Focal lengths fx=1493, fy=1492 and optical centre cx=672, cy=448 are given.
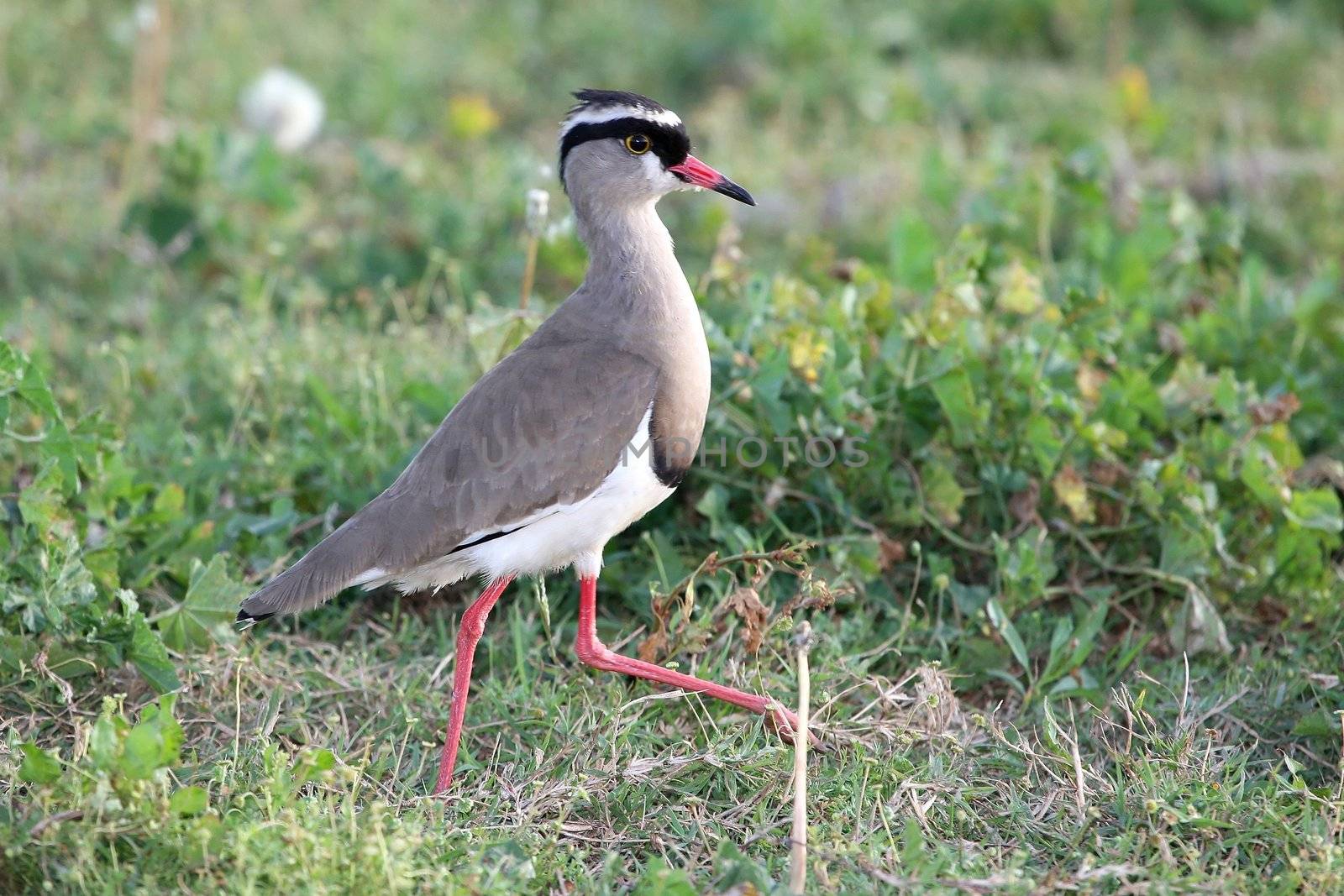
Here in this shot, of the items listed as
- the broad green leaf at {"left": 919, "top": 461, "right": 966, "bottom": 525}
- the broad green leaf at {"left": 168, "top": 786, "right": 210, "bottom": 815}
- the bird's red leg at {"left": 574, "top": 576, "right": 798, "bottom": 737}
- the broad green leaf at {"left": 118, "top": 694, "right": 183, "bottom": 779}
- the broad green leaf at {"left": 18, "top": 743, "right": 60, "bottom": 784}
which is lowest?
the bird's red leg at {"left": 574, "top": 576, "right": 798, "bottom": 737}

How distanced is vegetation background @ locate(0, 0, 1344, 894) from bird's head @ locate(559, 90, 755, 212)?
56 cm

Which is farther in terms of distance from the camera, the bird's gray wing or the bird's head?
the bird's head

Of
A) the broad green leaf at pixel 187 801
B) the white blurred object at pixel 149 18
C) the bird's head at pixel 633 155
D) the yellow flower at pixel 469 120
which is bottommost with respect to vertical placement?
the broad green leaf at pixel 187 801

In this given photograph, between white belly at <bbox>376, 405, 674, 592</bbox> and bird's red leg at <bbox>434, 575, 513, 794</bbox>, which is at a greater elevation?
white belly at <bbox>376, 405, 674, 592</bbox>

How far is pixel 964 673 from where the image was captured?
13.7 ft

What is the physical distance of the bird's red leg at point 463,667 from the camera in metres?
3.67

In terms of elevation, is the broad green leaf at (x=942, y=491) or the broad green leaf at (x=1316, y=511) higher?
the broad green leaf at (x=942, y=491)

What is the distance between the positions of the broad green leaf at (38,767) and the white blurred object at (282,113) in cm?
445

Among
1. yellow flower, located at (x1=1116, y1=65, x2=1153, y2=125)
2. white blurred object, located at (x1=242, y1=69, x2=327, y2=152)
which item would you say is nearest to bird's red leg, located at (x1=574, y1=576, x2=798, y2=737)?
white blurred object, located at (x1=242, y1=69, x2=327, y2=152)

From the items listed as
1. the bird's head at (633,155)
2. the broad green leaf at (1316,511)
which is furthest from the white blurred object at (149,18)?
the broad green leaf at (1316,511)

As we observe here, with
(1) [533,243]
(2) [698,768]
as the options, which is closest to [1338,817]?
(2) [698,768]

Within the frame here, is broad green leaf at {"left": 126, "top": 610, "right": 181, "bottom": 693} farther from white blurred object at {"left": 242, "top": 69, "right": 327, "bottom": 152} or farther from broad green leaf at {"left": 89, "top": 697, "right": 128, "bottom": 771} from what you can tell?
white blurred object at {"left": 242, "top": 69, "right": 327, "bottom": 152}

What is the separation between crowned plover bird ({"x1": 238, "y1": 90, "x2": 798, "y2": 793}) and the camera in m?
3.79

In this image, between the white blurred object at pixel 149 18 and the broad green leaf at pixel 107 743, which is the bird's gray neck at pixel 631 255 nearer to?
the broad green leaf at pixel 107 743
